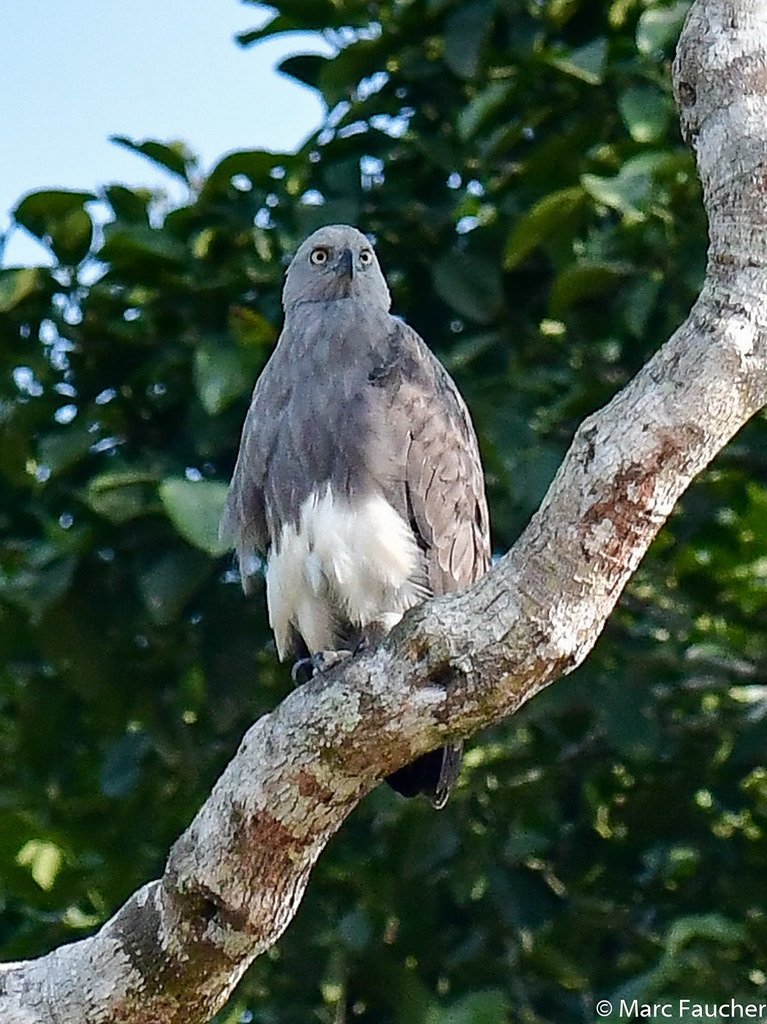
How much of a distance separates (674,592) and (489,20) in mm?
1853

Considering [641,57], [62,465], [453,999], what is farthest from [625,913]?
[641,57]

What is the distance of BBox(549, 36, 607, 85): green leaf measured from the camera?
14.5 ft

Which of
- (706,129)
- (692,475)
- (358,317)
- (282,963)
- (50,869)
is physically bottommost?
(282,963)

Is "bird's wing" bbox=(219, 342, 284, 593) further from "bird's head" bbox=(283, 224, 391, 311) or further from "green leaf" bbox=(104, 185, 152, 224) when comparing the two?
"green leaf" bbox=(104, 185, 152, 224)

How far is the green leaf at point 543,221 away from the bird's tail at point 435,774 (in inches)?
51.6

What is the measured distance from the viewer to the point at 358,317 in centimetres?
459

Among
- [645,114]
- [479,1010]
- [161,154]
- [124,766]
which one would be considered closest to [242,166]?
[161,154]

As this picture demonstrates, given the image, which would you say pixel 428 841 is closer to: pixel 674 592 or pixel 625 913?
pixel 625 913

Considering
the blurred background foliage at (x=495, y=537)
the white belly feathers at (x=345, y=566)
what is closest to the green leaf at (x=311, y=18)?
the blurred background foliage at (x=495, y=537)

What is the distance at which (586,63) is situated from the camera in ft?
14.5

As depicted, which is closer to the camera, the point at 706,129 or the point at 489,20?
the point at 706,129

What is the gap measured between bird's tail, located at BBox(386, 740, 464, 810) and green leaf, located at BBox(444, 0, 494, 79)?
6.28 ft

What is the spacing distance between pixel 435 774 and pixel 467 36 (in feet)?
6.81

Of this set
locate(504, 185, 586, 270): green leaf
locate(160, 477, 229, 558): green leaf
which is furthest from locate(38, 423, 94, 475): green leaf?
locate(504, 185, 586, 270): green leaf
